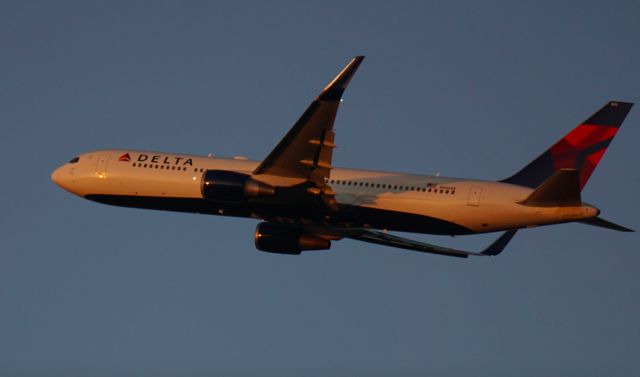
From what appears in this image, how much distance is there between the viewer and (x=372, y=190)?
56.2m

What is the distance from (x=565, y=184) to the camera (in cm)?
5047

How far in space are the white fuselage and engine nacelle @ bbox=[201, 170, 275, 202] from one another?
1769 mm

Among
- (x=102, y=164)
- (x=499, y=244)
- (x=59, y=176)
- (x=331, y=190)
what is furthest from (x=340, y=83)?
(x=59, y=176)

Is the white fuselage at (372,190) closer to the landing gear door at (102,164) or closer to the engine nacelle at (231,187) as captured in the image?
the landing gear door at (102,164)

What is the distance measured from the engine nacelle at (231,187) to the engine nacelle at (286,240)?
17.2 ft

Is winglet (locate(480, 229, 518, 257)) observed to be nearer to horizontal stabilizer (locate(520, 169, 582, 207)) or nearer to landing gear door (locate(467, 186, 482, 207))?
landing gear door (locate(467, 186, 482, 207))

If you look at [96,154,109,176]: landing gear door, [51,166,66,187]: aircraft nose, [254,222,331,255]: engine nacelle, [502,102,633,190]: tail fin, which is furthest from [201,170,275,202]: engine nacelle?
[502,102,633,190]: tail fin

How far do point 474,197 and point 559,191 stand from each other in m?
4.91

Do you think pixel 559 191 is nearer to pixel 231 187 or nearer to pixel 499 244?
pixel 499 244

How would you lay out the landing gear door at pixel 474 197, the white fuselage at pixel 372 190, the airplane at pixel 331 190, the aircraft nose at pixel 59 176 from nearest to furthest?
the airplane at pixel 331 190 < the white fuselage at pixel 372 190 < the landing gear door at pixel 474 197 < the aircraft nose at pixel 59 176

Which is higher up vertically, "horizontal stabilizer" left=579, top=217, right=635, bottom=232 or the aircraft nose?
the aircraft nose

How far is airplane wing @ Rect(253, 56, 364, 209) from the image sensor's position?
159 ft

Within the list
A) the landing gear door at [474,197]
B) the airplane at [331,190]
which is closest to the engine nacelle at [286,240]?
the airplane at [331,190]

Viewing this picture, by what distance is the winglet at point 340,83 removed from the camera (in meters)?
47.1
